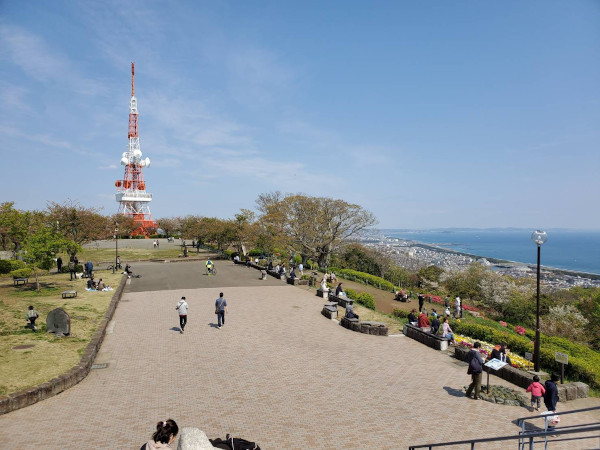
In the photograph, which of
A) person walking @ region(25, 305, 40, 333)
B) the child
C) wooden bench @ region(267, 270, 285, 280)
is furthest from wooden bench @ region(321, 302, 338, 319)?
person walking @ region(25, 305, 40, 333)

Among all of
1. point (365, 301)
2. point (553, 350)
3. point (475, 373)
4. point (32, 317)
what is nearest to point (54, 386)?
point (32, 317)

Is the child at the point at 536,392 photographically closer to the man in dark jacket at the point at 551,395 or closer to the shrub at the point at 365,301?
the man in dark jacket at the point at 551,395

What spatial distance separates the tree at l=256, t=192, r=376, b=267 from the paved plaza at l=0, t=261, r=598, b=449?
81.2 feet

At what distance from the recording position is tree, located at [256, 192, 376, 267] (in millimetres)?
41375

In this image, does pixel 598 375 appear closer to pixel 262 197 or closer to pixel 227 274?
pixel 227 274

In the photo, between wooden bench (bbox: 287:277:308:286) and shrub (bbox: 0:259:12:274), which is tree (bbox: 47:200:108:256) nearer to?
shrub (bbox: 0:259:12:274)

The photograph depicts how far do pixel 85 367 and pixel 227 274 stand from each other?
66.3ft

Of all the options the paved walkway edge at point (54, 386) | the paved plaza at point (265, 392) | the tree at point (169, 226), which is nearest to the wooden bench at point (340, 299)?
the paved plaza at point (265, 392)

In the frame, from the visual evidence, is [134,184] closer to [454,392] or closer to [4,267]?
[4,267]

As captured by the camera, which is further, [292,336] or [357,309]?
[357,309]

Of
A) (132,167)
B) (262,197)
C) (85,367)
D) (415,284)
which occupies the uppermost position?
(132,167)

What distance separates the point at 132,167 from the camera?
79.9m

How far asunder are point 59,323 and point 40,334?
0.79 m

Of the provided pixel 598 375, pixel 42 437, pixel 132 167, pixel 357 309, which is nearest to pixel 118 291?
pixel 357 309
